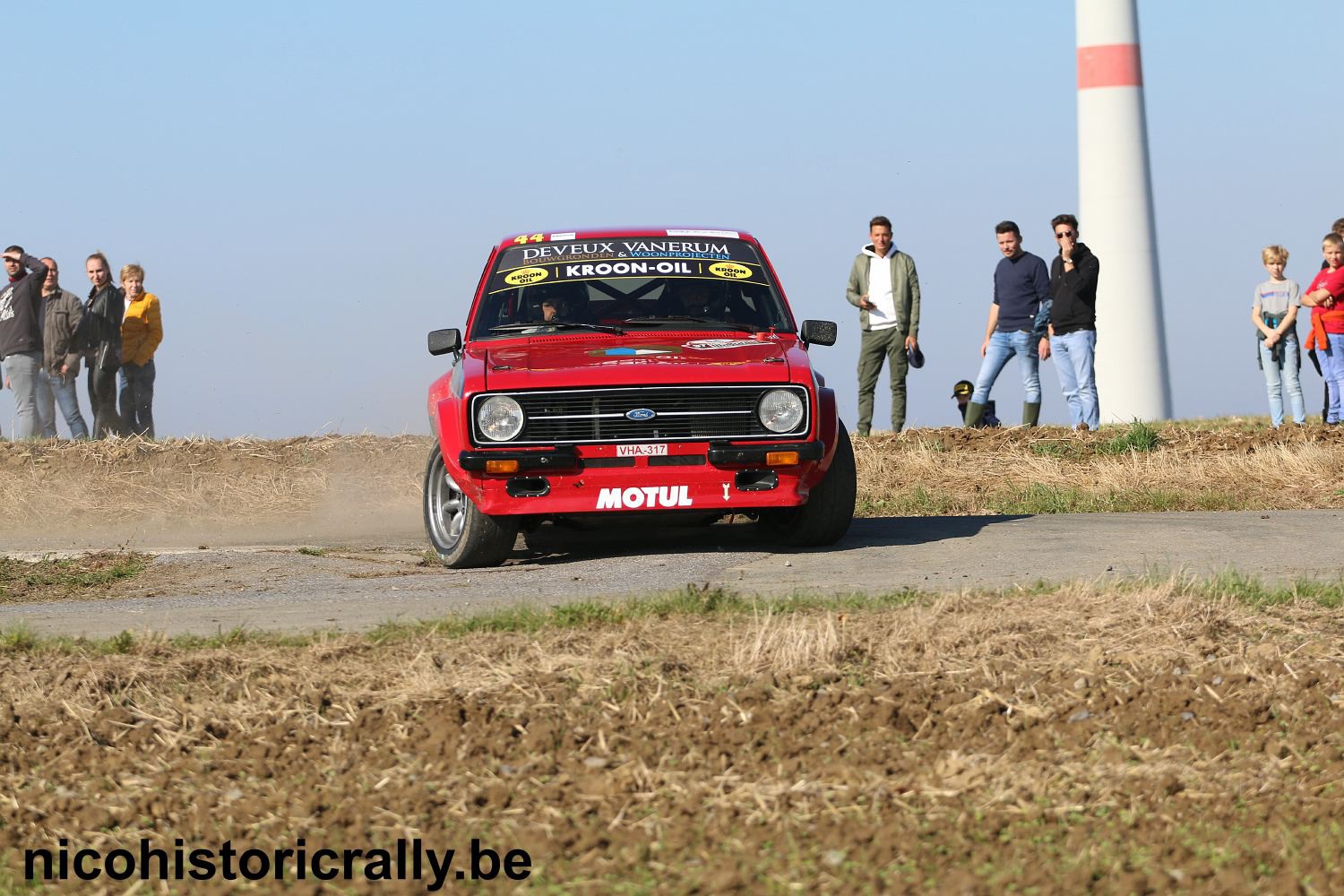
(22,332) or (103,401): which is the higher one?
(22,332)

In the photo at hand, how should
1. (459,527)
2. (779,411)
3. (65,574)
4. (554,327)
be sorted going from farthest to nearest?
(554,327), (65,574), (459,527), (779,411)

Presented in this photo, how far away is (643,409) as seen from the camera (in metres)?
9.20

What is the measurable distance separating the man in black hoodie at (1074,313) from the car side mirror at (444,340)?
7.13m

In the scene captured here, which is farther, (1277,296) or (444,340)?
(1277,296)

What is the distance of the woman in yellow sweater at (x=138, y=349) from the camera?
57.6 ft

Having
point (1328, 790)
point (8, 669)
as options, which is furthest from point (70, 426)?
point (1328, 790)

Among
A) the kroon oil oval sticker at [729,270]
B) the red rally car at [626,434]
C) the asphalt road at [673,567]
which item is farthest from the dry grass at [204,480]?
the red rally car at [626,434]

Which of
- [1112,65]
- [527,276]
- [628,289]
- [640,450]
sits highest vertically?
[1112,65]

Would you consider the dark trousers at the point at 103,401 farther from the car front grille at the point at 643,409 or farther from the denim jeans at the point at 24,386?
the car front grille at the point at 643,409

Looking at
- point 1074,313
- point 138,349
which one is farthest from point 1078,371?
point 138,349

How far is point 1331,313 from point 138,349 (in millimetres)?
11352

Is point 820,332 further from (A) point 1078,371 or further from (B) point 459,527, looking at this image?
(A) point 1078,371

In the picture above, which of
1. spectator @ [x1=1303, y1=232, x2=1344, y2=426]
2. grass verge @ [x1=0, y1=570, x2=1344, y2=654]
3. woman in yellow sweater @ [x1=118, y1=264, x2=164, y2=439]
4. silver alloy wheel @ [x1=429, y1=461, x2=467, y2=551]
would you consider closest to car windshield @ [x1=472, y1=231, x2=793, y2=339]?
silver alloy wheel @ [x1=429, y1=461, x2=467, y2=551]

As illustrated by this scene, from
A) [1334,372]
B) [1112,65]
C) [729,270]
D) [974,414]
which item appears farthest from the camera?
[1112,65]
